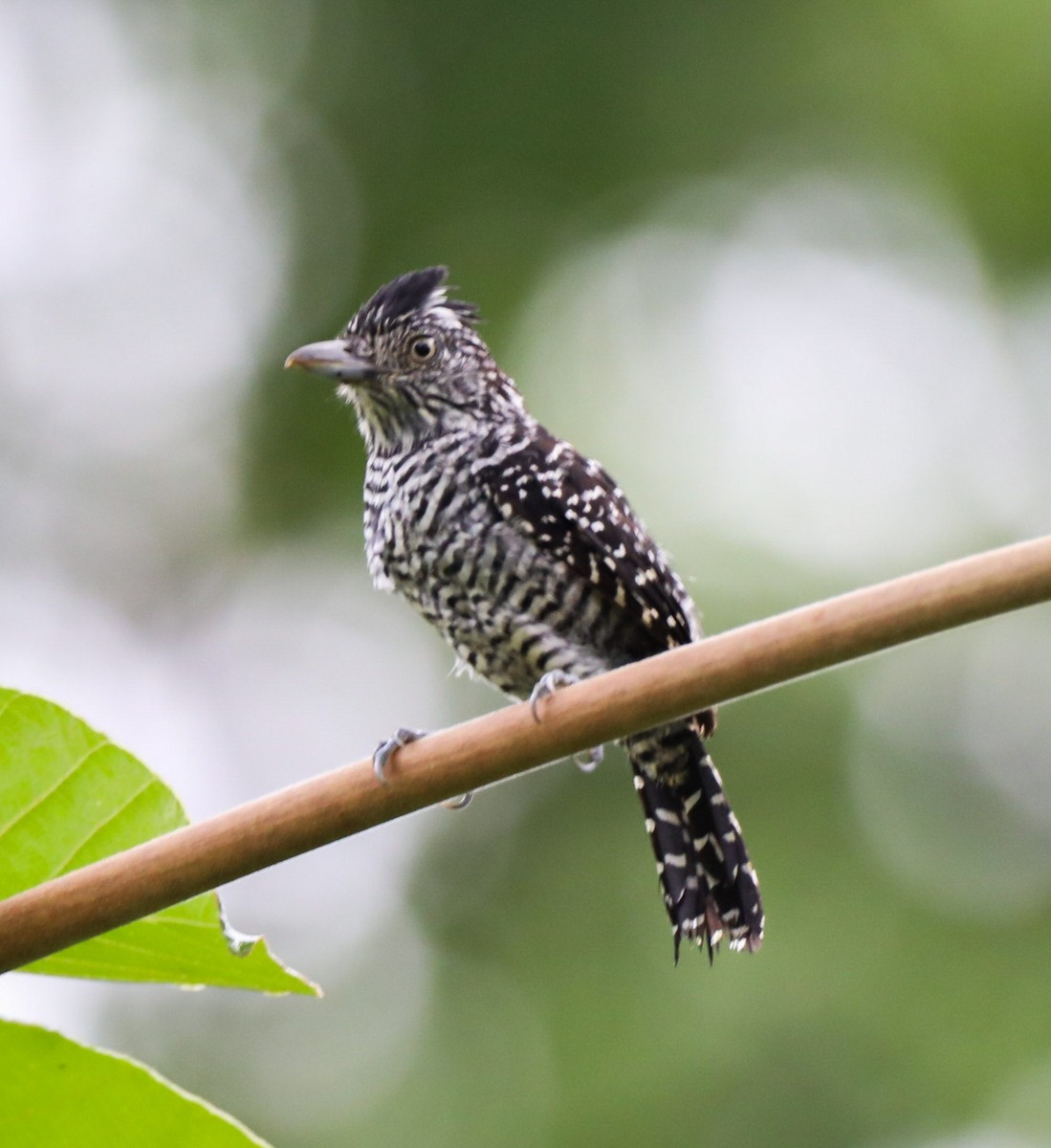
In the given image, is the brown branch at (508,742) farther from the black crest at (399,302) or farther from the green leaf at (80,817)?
the black crest at (399,302)

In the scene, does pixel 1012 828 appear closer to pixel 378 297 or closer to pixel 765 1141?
Result: pixel 765 1141

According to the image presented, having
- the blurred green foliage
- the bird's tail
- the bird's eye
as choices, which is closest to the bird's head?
the bird's eye

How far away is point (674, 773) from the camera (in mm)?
3230

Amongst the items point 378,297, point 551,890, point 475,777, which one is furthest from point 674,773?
point 551,890

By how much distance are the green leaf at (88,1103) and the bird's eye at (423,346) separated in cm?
244

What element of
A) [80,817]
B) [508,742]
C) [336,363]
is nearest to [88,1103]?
[80,817]

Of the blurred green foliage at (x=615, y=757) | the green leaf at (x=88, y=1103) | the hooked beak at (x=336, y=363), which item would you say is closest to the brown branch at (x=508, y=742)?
the green leaf at (x=88, y=1103)

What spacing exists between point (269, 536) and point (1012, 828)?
386 cm

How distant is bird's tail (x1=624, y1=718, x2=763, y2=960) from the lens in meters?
3.03

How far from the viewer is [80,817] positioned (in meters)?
1.35

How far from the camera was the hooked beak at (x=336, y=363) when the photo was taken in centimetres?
330

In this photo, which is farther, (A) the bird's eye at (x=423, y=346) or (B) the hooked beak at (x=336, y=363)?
(A) the bird's eye at (x=423, y=346)

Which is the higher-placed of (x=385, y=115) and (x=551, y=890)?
(x=385, y=115)

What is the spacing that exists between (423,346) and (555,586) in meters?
0.74
